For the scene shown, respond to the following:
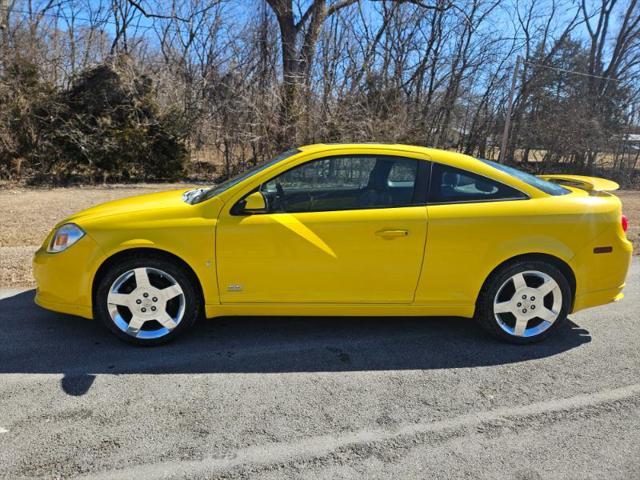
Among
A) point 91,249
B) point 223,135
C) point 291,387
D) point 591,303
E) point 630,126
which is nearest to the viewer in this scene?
point 291,387

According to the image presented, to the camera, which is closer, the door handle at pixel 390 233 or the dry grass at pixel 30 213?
the door handle at pixel 390 233

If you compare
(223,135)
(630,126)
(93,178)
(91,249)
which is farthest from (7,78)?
(630,126)

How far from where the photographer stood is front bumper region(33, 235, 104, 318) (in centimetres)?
333

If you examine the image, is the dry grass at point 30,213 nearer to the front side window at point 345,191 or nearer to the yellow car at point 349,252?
the yellow car at point 349,252

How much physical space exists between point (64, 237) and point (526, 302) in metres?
3.62

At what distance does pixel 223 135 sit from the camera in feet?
49.0

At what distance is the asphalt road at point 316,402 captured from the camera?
233 cm

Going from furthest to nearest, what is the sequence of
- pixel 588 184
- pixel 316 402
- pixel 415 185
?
pixel 588 184 → pixel 415 185 → pixel 316 402

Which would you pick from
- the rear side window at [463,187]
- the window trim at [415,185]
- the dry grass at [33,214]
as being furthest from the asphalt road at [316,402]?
the dry grass at [33,214]

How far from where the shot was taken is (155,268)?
132 inches

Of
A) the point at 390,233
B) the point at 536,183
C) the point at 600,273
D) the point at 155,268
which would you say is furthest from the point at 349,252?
the point at 600,273

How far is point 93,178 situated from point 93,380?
11.4 m

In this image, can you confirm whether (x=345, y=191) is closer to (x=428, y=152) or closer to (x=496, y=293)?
(x=428, y=152)

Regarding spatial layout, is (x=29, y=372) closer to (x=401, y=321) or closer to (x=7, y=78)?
(x=401, y=321)
